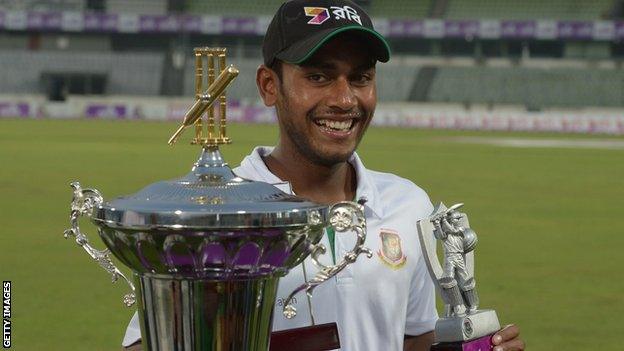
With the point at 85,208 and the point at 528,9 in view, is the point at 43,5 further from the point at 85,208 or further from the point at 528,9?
the point at 85,208

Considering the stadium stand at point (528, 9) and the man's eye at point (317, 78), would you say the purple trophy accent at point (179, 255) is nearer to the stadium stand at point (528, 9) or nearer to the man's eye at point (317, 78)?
the man's eye at point (317, 78)

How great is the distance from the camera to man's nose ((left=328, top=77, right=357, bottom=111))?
2.44 m

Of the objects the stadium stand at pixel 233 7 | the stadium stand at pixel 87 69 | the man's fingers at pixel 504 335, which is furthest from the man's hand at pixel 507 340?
the stadium stand at pixel 233 7

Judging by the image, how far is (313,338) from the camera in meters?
2.13

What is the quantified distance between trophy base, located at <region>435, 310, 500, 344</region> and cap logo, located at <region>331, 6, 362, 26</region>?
56cm

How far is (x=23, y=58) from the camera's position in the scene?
49.4m

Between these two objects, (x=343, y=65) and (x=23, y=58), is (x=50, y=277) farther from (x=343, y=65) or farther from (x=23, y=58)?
(x=23, y=58)

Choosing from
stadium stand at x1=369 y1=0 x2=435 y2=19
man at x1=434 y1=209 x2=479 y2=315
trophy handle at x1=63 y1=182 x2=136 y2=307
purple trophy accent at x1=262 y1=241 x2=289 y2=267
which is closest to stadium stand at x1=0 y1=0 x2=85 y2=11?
stadium stand at x1=369 y1=0 x2=435 y2=19

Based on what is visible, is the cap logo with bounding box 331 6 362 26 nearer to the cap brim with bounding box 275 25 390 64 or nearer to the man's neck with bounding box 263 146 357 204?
the cap brim with bounding box 275 25 390 64

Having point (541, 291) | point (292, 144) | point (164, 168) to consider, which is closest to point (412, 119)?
point (164, 168)

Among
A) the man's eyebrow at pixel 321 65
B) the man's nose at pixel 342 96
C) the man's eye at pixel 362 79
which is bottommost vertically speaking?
the man's nose at pixel 342 96

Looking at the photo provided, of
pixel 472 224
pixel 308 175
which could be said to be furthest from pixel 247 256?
pixel 472 224

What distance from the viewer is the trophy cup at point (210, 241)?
1.93 meters

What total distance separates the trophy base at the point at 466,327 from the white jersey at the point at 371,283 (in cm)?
25
